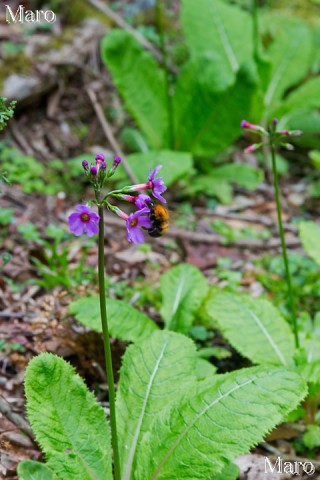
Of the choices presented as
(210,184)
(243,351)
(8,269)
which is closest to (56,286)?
(8,269)

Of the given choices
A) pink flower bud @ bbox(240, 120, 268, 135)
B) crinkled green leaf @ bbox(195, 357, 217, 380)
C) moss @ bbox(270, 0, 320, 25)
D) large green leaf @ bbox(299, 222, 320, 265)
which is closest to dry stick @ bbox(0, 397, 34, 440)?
crinkled green leaf @ bbox(195, 357, 217, 380)

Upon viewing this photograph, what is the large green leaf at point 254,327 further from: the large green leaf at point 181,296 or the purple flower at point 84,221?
the purple flower at point 84,221

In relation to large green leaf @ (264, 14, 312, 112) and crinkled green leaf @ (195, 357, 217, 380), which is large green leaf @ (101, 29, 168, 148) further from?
crinkled green leaf @ (195, 357, 217, 380)

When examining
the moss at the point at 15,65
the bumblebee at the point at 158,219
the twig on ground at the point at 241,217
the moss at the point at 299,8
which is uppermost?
the moss at the point at 299,8

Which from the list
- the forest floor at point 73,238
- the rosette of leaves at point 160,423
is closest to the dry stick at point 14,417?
the forest floor at point 73,238

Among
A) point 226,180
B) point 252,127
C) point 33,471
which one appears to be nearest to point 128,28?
point 226,180
